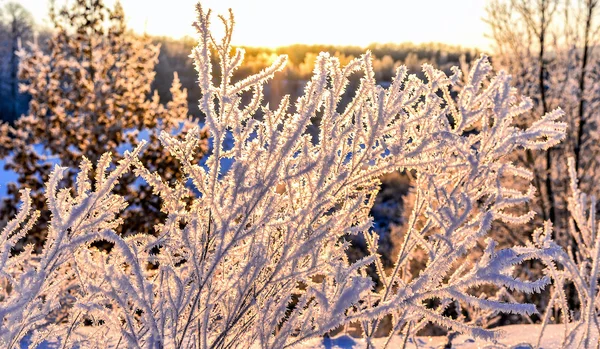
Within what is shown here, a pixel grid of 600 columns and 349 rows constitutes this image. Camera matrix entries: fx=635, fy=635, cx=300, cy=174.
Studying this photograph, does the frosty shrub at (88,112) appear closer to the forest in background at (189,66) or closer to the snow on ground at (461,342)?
the snow on ground at (461,342)

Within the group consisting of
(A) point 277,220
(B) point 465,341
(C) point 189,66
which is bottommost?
(C) point 189,66

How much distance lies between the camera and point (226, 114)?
1629mm

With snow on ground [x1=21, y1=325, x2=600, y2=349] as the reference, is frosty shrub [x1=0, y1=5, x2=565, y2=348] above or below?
above

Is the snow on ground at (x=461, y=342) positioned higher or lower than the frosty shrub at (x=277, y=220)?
lower

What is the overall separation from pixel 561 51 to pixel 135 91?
21.6 ft

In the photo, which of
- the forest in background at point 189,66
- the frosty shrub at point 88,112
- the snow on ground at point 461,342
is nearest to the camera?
the snow on ground at point 461,342

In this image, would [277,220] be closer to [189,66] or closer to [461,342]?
[461,342]

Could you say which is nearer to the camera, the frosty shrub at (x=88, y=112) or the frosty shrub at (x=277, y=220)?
the frosty shrub at (x=277, y=220)

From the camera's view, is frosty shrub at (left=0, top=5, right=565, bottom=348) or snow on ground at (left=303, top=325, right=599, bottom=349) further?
snow on ground at (left=303, top=325, right=599, bottom=349)

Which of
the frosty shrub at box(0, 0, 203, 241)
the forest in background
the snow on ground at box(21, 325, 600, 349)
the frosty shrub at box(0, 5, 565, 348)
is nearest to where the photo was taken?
the frosty shrub at box(0, 5, 565, 348)

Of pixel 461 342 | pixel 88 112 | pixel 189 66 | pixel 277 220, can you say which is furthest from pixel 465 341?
pixel 189 66

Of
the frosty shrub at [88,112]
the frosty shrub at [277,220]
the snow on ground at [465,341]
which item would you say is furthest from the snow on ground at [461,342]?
the frosty shrub at [88,112]

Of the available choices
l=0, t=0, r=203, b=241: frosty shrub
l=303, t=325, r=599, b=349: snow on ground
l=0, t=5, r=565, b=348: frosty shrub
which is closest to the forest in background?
l=0, t=0, r=203, b=241: frosty shrub

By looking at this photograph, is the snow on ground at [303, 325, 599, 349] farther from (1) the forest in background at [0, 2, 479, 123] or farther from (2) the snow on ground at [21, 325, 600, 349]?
(1) the forest in background at [0, 2, 479, 123]
